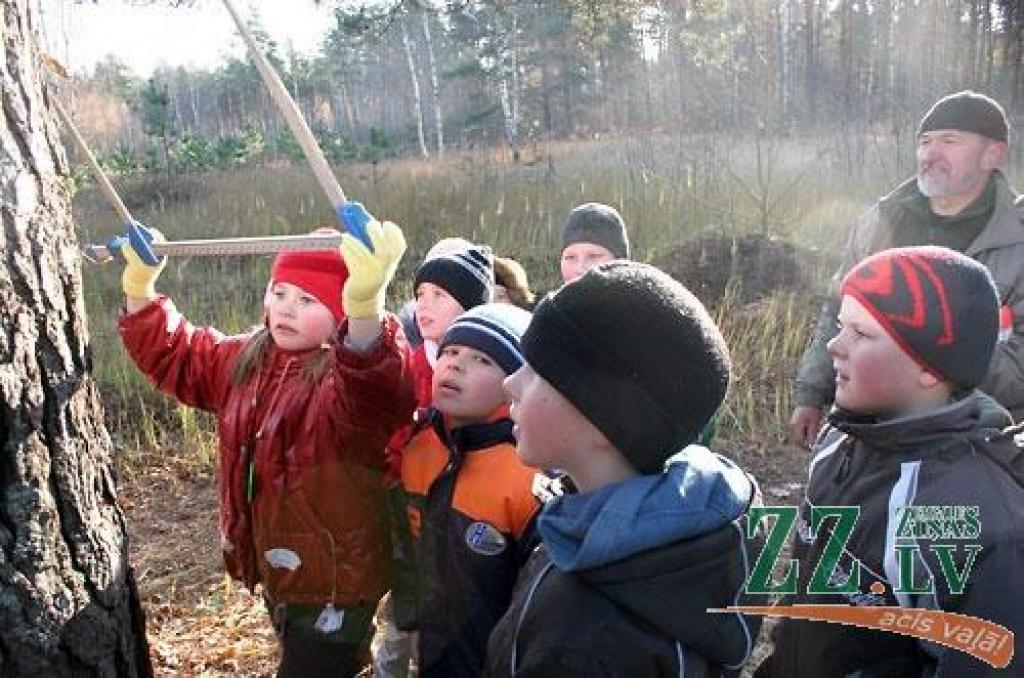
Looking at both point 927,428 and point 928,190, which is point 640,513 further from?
point 928,190

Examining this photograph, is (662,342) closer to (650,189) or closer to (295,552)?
(295,552)

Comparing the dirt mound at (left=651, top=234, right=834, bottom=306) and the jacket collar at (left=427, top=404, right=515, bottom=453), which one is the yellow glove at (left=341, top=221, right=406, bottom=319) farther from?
the dirt mound at (left=651, top=234, right=834, bottom=306)

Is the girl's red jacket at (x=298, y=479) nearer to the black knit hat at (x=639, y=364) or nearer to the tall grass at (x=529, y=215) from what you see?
the black knit hat at (x=639, y=364)

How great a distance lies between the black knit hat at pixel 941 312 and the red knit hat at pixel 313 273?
1.18 m

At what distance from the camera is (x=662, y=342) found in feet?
3.95

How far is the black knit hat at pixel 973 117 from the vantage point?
2.69m

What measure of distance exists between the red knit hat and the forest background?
1273 millimetres

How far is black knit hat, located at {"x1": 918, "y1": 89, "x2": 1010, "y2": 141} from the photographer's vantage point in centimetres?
269

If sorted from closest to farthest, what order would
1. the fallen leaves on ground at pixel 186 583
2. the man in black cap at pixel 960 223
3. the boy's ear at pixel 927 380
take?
the boy's ear at pixel 927 380 < the man in black cap at pixel 960 223 < the fallen leaves on ground at pixel 186 583

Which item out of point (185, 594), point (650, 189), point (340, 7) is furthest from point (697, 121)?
point (185, 594)

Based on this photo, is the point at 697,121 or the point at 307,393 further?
the point at 697,121

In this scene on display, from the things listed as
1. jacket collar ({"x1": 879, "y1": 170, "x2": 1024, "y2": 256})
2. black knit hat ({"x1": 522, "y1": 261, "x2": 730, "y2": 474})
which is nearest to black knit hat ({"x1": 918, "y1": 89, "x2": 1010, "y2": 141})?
jacket collar ({"x1": 879, "y1": 170, "x2": 1024, "y2": 256})

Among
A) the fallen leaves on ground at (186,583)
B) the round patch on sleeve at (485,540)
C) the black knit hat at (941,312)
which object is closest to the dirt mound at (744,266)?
the fallen leaves on ground at (186,583)

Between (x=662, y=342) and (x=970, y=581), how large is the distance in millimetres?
725
